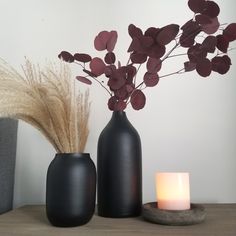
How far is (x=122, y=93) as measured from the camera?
2.37ft

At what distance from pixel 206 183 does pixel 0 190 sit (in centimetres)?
63

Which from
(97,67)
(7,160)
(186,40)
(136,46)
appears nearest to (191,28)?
(186,40)

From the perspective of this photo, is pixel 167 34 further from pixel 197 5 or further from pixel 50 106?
pixel 50 106

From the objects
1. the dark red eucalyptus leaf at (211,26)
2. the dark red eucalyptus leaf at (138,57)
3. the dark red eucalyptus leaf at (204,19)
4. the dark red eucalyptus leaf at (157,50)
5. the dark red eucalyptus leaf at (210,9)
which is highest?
the dark red eucalyptus leaf at (210,9)

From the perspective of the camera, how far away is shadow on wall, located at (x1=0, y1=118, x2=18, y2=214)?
0.83 metres

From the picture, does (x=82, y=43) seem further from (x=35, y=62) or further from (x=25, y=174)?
(x=25, y=174)

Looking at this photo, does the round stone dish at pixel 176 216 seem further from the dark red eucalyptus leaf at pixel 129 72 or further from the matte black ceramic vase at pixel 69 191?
the dark red eucalyptus leaf at pixel 129 72

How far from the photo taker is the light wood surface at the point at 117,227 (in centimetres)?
59

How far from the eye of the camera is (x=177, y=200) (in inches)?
27.1

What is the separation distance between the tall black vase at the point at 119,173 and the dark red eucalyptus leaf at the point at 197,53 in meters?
0.24

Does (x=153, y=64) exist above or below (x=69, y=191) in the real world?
above

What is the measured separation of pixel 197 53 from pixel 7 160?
611mm

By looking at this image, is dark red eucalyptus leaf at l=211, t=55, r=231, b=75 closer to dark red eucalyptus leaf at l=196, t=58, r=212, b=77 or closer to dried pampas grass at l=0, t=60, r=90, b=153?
dark red eucalyptus leaf at l=196, t=58, r=212, b=77

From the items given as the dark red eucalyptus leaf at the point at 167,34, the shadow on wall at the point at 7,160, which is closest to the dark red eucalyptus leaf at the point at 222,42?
the dark red eucalyptus leaf at the point at 167,34
